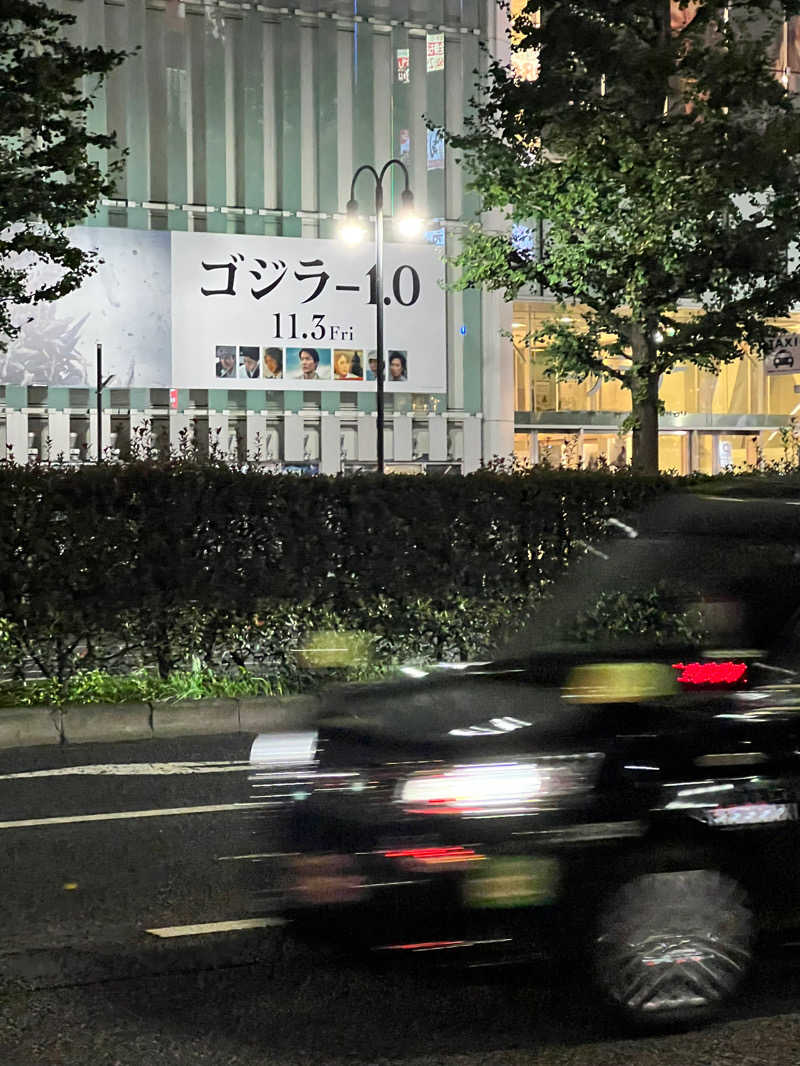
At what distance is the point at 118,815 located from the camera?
7664mm

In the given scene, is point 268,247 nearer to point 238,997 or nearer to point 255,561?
point 255,561

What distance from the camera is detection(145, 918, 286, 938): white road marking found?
17.8ft

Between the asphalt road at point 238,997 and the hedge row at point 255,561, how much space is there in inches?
187

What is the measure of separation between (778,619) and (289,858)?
1.70 m

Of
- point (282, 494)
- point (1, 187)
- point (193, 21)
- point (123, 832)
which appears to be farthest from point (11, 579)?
point (193, 21)

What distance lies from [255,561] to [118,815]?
4.18 m

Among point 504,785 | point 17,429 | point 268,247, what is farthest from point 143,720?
point 268,247

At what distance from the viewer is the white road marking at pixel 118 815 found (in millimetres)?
7457

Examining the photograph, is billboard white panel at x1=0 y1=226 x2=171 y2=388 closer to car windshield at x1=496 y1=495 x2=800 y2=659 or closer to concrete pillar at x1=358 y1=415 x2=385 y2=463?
concrete pillar at x1=358 y1=415 x2=385 y2=463

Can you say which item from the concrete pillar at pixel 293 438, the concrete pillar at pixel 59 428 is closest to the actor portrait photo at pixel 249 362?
the concrete pillar at pixel 293 438

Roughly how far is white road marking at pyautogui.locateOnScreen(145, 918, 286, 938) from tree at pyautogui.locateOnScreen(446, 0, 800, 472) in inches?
608

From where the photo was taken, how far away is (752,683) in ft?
14.1

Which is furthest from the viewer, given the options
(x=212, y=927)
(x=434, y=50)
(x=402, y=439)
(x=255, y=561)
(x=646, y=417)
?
(x=434, y=50)

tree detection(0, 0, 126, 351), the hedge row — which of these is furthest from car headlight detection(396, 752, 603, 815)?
tree detection(0, 0, 126, 351)
